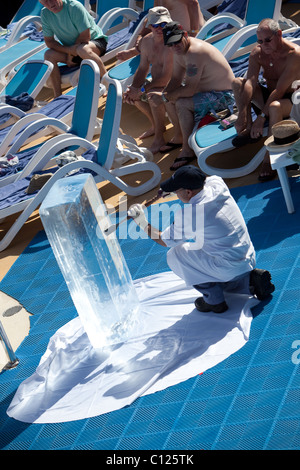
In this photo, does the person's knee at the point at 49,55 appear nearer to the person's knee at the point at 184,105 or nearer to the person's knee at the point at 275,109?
the person's knee at the point at 184,105

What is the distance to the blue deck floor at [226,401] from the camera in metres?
3.44

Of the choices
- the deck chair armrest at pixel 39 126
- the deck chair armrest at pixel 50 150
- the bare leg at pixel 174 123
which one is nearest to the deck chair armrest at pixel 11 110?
the deck chair armrest at pixel 39 126

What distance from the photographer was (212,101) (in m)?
6.43

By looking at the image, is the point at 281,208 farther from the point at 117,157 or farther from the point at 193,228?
the point at 117,157

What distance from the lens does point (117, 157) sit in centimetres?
707

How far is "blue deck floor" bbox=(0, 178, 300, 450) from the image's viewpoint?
11.3 feet

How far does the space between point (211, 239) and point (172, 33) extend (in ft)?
9.27

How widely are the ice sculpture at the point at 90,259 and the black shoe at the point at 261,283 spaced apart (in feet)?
2.77

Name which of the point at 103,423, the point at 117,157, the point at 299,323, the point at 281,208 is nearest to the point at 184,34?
the point at 117,157

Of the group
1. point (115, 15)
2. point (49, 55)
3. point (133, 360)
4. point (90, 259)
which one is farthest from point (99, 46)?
point (133, 360)

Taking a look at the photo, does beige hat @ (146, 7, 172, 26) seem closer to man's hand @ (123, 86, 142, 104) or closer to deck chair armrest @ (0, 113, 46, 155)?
man's hand @ (123, 86, 142, 104)

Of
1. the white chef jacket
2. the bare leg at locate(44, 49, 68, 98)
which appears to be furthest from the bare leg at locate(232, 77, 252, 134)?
the bare leg at locate(44, 49, 68, 98)

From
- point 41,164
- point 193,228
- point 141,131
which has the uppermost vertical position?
point 193,228
